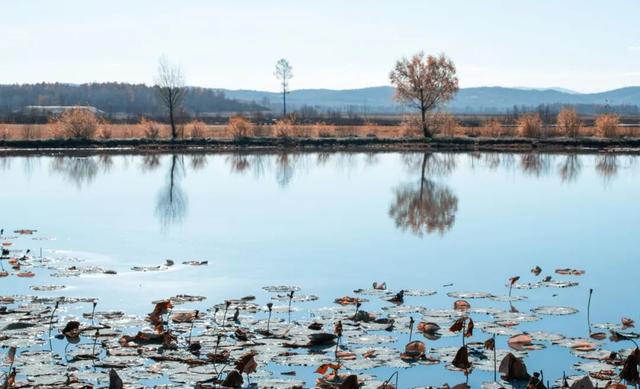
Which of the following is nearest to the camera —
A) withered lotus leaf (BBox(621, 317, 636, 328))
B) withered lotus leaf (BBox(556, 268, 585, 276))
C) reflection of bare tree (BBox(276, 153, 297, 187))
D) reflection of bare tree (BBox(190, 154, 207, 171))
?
withered lotus leaf (BBox(621, 317, 636, 328))

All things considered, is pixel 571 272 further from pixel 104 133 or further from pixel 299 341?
pixel 104 133

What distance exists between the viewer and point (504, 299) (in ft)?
34.7

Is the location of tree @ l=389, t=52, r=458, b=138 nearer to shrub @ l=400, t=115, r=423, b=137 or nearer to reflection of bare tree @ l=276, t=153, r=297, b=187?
shrub @ l=400, t=115, r=423, b=137

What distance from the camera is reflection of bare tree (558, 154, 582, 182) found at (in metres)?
27.1

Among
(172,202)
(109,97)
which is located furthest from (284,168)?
(109,97)

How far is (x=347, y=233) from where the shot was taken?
15.9m

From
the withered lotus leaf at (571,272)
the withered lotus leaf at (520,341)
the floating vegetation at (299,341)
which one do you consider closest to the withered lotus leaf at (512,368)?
the floating vegetation at (299,341)

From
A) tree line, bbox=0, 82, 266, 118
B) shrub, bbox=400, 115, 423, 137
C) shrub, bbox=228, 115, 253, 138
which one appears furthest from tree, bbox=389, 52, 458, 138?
tree line, bbox=0, 82, 266, 118

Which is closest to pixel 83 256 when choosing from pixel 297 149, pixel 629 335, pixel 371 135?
pixel 629 335

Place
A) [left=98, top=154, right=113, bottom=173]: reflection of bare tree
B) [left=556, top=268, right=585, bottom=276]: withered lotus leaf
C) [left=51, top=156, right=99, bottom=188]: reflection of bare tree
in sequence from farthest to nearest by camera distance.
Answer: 1. [left=98, top=154, right=113, bottom=173]: reflection of bare tree
2. [left=51, top=156, right=99, bottom=188]: reflection of bare tree
3. [left=556, top=268, right=585, bottom=276]: withered lotus leaf

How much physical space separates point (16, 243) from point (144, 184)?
10.4 metres

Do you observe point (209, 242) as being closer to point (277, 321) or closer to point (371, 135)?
point (277, 321)

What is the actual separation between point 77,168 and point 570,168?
56.0 ft

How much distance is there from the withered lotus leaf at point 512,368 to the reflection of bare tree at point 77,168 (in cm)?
1881
